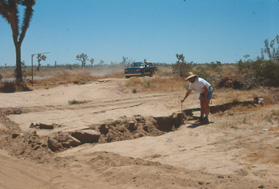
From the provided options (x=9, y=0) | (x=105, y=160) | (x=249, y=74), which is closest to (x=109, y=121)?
(x=105, y=160)

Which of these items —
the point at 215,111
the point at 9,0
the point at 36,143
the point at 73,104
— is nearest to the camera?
the point at 36,143

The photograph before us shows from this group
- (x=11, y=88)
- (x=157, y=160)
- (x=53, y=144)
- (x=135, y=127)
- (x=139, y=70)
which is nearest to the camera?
(x=157, y=160)

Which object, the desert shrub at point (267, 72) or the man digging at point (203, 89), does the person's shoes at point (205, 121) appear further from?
the desert shrub at point (267, 72)

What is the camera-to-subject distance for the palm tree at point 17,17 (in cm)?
1814

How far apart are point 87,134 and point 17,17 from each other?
575 inches

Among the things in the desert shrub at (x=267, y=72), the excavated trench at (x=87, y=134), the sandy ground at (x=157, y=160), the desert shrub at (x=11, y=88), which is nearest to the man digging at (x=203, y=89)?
the sandy ground at (x=157, y=160)

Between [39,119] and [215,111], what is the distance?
245 inches

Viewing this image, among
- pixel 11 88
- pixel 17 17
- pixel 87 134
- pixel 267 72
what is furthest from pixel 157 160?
pixel 17 17

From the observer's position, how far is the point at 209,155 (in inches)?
222

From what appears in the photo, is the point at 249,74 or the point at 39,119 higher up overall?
the point at 249,74

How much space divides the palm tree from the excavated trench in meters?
10.8

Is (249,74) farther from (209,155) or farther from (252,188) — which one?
(252,188)

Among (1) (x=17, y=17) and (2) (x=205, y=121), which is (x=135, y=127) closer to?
(2) (x=205, y=121)

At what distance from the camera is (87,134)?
287 inches
